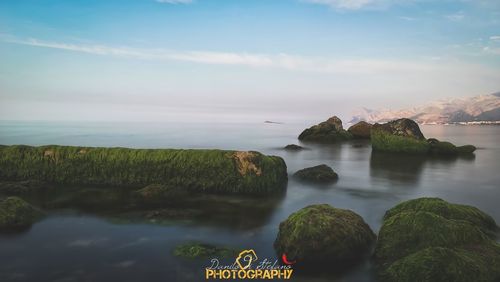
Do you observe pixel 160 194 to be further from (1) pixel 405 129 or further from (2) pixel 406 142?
(1) pixel 405 129

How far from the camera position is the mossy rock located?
1044 centimetres

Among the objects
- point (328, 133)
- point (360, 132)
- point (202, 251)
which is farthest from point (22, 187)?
point (360, 132)

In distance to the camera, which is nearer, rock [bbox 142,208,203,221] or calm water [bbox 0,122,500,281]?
calm water [bbox 0,122,500,281]

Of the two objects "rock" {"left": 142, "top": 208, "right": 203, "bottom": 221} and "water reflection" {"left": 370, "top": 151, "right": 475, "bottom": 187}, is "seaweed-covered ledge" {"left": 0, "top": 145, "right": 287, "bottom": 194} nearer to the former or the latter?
"rock" {"left": 142, "top": 208, "right": 203, "bottom": 221}

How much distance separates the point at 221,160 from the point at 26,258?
10.0m

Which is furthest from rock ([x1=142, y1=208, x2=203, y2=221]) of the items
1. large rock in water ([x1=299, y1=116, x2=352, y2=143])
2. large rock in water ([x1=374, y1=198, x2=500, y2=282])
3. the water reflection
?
large rock in water ([x1=299, y1=116, x2=352, y2=143])

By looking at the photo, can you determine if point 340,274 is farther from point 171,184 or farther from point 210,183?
point 171,184

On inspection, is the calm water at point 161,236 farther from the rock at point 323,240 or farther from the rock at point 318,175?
the rock at point 318,175

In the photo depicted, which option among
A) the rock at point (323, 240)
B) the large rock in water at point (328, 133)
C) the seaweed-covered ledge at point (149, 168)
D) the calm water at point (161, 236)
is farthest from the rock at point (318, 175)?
the large rock in water at point (328, 133)

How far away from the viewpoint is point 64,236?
40.0 feet

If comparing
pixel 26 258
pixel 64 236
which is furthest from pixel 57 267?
pixel 64 236

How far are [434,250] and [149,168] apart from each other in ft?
48.9

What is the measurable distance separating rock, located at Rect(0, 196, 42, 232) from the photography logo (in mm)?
7471

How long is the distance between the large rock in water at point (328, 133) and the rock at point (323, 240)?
43.3 metres
